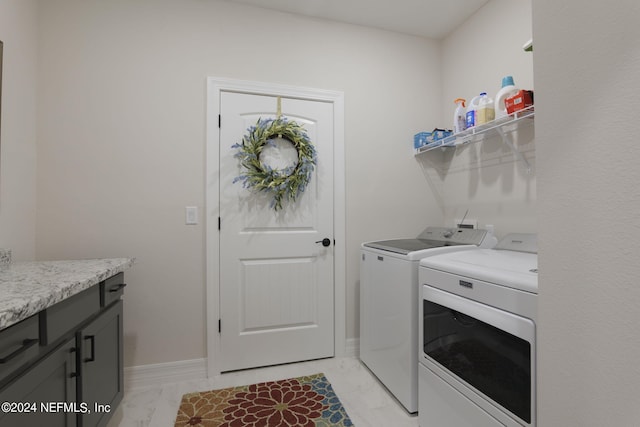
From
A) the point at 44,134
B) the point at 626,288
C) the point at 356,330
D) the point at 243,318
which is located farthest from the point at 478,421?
the point at 44,134

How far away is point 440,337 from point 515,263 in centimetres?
49

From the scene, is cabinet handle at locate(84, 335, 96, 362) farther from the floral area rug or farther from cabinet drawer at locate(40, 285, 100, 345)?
the floral area rug

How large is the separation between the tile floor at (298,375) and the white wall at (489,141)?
4.38 ft

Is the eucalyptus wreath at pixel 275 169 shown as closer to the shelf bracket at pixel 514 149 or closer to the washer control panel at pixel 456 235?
the washer control panel at pixel 456 235

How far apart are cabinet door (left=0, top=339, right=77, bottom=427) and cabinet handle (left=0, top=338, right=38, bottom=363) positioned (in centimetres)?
7

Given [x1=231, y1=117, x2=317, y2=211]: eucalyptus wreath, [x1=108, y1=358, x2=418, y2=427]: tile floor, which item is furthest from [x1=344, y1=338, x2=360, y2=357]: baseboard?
[x1=231, y1=117, x2=317, y2=211]: eucalyptus wreath

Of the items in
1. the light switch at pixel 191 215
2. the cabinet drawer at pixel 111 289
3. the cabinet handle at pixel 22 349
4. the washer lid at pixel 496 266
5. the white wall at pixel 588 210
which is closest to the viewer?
the white wall at pixel 588 210

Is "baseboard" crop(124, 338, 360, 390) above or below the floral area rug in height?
above

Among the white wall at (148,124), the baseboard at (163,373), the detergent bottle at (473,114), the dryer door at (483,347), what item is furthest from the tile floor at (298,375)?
the detergent bottle at (473,114)

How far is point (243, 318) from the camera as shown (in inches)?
86.7

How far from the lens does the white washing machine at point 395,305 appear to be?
5.63ft

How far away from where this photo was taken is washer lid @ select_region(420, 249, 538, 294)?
112 cm

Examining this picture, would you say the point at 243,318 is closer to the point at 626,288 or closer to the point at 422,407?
the point at 422,407

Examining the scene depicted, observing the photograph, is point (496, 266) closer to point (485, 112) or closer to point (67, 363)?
point (485, 112)
